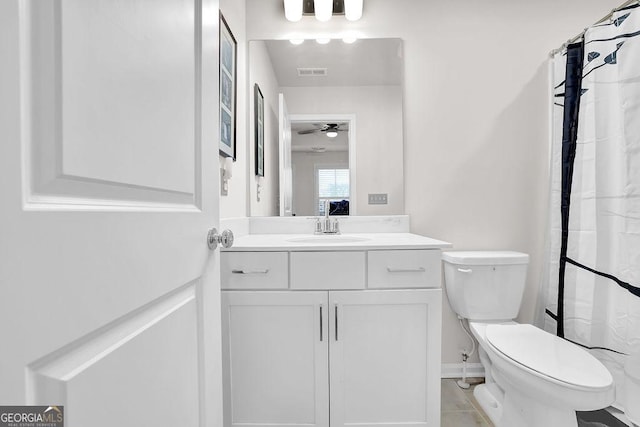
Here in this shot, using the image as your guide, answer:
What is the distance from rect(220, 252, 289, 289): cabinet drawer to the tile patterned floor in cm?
105

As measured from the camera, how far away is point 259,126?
1.97m

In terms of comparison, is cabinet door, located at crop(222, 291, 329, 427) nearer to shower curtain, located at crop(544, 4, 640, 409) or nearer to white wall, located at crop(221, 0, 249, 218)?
white wall, located at crop(221, 0, 249, 218)

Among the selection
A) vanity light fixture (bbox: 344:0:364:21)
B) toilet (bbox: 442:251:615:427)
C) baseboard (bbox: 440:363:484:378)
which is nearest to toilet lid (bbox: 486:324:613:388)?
toilet (bbox: 442:251:615:427)

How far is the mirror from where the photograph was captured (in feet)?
6.55

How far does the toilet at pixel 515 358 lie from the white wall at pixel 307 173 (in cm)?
80

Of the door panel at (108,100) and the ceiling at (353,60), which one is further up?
the ceiling at (353,60)

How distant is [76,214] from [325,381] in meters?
1.20

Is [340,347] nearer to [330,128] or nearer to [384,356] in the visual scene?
[384,356]

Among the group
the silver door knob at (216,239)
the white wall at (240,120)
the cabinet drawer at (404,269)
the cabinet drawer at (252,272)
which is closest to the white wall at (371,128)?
the white wall at (240,120)

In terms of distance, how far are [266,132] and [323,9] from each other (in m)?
0.76

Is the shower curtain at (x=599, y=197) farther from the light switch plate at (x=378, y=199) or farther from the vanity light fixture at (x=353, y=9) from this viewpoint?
the vanity light fixture at (x=353, y=9)

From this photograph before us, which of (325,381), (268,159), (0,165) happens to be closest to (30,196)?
(0,165)

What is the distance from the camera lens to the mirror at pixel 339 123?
200 cm

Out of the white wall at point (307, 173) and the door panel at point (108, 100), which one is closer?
the door panel at point (108, 100)
